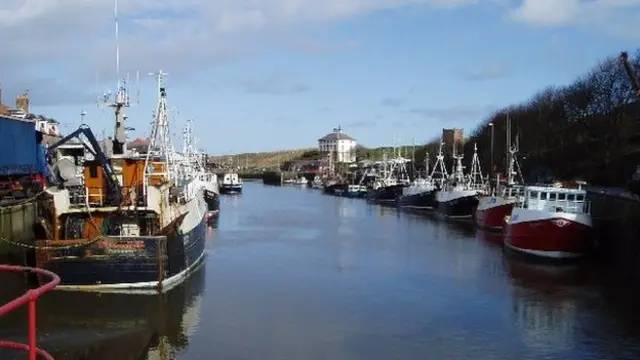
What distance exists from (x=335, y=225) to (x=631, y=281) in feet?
117

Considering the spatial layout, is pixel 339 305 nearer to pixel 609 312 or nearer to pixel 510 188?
pixel 609 312

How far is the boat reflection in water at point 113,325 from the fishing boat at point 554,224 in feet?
68.1

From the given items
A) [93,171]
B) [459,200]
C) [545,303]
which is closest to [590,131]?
[459,200]


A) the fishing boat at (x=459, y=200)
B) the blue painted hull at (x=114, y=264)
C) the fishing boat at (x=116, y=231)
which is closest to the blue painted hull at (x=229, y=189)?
the fishing boat at (x=459, y=200)

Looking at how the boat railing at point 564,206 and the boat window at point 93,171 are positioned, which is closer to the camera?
the boat window at point 93,171

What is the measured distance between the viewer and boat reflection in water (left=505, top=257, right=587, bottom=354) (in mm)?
23125

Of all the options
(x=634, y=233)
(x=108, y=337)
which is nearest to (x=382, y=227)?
(x=634, y=233)

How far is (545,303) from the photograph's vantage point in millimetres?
29031

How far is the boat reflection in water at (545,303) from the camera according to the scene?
75.9 ft

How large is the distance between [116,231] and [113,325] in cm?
629

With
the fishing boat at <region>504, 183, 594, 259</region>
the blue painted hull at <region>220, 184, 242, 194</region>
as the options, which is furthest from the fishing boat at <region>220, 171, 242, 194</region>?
the fishing boat at <region>504, 183, 594, 259</region>

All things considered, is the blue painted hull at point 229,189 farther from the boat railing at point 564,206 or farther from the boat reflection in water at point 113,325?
the boat reflection in water at point 113,325

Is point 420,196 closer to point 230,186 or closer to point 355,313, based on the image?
point 230,186

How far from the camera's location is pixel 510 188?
200 ft
